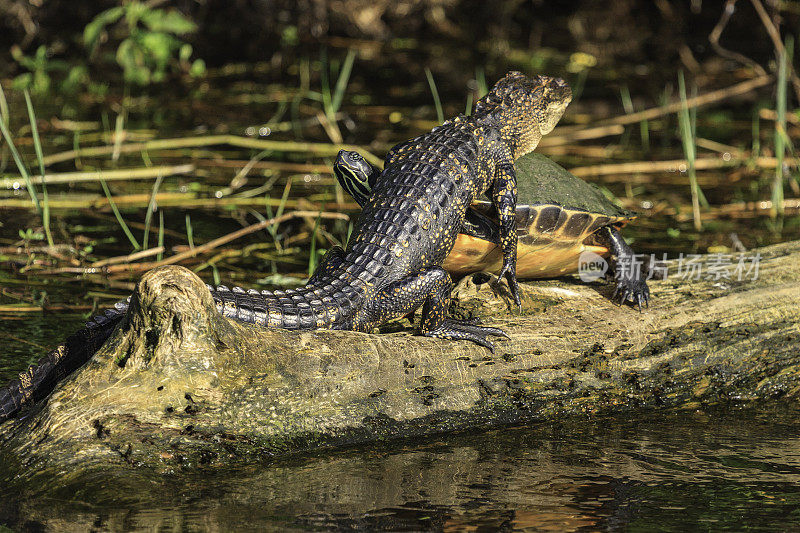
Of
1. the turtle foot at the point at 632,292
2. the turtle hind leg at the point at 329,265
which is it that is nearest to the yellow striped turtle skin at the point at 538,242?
the turtle foot at the point at 632,292

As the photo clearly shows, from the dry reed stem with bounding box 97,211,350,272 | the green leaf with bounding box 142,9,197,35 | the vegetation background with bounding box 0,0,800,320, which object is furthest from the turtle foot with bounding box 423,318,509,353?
the green leaf with bounding box 142,9,197,35

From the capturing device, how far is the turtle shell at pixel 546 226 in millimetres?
→ 4102

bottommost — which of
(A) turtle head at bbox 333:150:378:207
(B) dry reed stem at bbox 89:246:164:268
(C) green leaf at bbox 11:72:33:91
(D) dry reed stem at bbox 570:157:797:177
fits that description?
(B) dry reed stem at bbox 89:246:164:268

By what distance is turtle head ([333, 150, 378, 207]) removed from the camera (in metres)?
4.14

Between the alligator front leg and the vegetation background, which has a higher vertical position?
the vegetation background

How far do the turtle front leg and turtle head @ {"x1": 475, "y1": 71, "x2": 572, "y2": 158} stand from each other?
1.02ft

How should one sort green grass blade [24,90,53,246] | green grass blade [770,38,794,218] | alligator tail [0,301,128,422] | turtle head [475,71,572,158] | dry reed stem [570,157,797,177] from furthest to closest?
1. dry reed stem [570,157,797,177]
2. green grass blade [770,38,794,218]
3. green grass blade [24,90,53,246]
4. turtle head [475,71,572,158]
5. alligator tail [0,301,128,422]

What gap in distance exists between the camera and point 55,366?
3.23m

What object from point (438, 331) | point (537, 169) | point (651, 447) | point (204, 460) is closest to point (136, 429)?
point (204, 460)

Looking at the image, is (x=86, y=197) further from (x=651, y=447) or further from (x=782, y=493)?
(x=782, y=493)

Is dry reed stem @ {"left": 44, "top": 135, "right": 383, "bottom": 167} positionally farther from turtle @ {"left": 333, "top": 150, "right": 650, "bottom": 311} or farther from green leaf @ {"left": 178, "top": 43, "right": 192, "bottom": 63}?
green leaf @ {"left": 178, "top": 43, "right": 192, "bottom": 63}

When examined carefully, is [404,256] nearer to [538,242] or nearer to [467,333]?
[467,333]

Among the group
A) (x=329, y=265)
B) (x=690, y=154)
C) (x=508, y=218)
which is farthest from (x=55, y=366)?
(x=690, y=154)

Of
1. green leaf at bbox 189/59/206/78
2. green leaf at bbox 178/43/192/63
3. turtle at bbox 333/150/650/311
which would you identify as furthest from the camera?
green leaf at bbox 189/59/206/78
